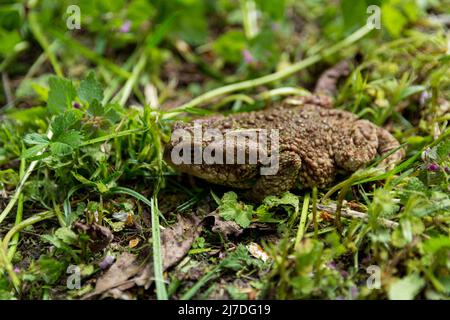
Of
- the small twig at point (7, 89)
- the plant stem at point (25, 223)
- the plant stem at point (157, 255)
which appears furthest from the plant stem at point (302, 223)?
the small twig at point (7, 89)

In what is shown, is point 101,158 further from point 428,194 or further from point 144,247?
point 428,194

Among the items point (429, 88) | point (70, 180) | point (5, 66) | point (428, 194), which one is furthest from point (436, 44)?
point (5, 66)

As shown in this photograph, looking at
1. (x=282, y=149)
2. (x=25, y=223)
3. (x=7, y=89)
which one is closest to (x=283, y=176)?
(x=282, y=149)

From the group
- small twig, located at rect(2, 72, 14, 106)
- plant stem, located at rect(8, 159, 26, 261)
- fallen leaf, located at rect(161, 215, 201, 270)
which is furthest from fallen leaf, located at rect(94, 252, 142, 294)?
small twig, located at rect(2, 72, 14, 106)

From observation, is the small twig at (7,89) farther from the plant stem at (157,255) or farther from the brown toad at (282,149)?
the plant stem at (157,255)

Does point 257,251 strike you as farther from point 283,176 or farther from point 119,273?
point 119,273
